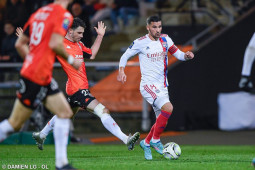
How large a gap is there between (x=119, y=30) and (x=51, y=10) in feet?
48.7

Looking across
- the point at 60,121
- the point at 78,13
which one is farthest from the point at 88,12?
the point at 60,121

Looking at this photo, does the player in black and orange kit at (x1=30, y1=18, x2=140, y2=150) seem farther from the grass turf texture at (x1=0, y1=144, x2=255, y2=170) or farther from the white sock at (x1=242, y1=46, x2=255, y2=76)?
the white sock at (x1=242, y1=46, x2=255, y2=76)

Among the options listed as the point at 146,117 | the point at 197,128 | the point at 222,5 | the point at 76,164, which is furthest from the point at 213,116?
the point at 76,164

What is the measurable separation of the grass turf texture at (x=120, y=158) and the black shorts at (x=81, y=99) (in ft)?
3.05

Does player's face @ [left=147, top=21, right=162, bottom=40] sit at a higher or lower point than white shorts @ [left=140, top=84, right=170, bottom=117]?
higher

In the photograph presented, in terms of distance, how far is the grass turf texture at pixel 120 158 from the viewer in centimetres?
1003

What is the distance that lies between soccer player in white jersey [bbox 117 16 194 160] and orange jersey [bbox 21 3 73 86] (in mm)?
3297

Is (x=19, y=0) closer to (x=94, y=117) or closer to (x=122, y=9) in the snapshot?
(x=122, y=9)

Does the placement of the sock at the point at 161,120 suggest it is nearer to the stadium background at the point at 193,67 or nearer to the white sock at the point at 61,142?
the white sock at the point at 61,142

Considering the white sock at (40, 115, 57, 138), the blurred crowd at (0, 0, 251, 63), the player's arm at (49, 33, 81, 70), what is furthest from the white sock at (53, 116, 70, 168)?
the blurred crowd at (0, 0, 251, 63)

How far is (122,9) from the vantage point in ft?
74.1

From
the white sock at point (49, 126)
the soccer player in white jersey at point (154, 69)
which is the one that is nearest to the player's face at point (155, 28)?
the soccer player in white jersey at point (154, 69)

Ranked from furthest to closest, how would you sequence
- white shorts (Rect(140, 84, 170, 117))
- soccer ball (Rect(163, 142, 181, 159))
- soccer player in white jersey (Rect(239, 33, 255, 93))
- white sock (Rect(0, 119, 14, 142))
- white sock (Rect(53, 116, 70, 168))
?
white shorts (Rect(140, 84, 170, 117)) < soccer ball (Rect(163, 142, 181, 159)) < soccer player in white jersey (Rect(239, 33, 255, 93)) < white sock (Rect(0, 119, 14, 142)) < white sock (Rect(53, 116, 70, 168))

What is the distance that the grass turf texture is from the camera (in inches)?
395
